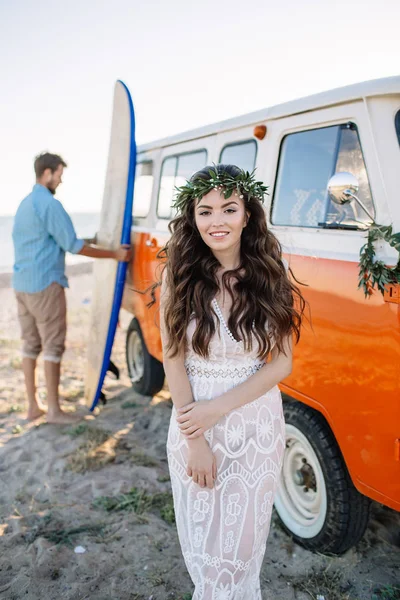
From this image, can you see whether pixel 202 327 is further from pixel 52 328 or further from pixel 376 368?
pixel 52 328

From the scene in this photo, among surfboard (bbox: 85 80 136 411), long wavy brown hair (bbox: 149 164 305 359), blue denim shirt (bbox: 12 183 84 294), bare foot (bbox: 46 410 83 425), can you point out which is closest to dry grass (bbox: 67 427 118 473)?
bare foot (bbox: 46 410 83 425)

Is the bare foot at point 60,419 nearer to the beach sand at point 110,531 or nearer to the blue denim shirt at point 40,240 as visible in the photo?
the beach sand at point 110,531

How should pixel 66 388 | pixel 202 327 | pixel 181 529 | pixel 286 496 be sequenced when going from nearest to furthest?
pixel 202 327
pixel 181 529
pixel 286 496
pixel 66 388

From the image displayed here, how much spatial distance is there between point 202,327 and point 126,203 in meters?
3.07

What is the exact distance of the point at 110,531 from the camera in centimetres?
313

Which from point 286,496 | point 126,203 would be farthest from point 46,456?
point 126,203

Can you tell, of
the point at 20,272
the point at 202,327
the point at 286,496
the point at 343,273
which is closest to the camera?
the point at 202,327

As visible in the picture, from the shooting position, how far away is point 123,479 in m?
3.71

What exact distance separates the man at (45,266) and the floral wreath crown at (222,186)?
2.51 metres

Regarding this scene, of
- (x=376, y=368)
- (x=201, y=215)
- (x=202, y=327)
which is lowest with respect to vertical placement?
(x=376, y=368)

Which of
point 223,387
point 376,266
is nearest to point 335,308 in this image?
point 376,266

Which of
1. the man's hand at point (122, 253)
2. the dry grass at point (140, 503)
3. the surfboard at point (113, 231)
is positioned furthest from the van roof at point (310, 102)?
the dry grass at point (140, 503)

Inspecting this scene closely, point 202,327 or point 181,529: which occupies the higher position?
point 202,327

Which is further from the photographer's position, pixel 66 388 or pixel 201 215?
pixel 66 388
